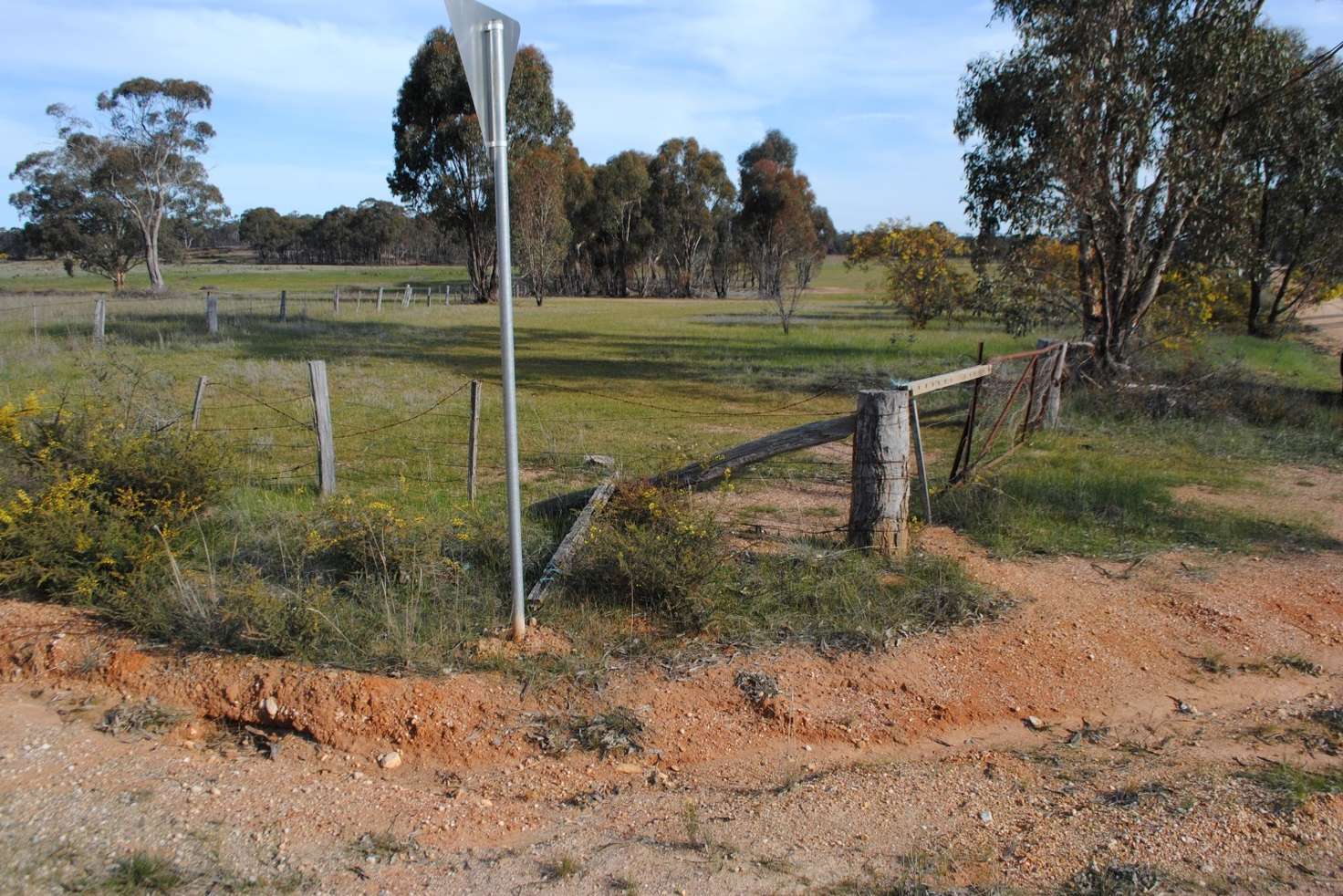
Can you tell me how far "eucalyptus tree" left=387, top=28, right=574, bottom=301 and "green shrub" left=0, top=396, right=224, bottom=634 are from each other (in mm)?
43052

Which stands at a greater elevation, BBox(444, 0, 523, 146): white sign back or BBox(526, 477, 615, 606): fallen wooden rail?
BBox(444, 0, 523, 146): white sign back

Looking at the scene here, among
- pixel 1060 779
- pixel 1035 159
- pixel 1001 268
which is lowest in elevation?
pixel 1060 779

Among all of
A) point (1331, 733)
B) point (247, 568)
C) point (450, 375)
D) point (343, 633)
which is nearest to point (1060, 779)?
point (1331, 733)

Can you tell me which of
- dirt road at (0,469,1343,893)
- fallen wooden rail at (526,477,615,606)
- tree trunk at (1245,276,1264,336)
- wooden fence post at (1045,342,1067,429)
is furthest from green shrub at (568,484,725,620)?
tree trunk at (1245,276,1264,336)

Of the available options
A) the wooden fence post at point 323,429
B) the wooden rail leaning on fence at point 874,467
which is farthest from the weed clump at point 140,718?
the wooden fence post at point 323,429

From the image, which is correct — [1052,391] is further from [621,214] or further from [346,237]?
[346,237]

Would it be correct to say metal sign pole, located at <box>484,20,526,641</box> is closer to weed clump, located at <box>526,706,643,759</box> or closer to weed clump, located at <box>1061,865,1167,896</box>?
weed clump, located at <box>526,706,643,759</box>

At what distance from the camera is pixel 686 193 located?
66188mm

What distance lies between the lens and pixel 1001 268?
16781mm

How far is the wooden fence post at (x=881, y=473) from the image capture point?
6.63 meters

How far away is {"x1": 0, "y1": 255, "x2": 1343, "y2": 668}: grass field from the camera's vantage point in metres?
6.49

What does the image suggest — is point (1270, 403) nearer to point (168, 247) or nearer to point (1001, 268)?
point (1001, 268)

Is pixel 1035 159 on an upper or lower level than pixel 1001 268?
upper

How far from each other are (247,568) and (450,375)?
14267 mm
